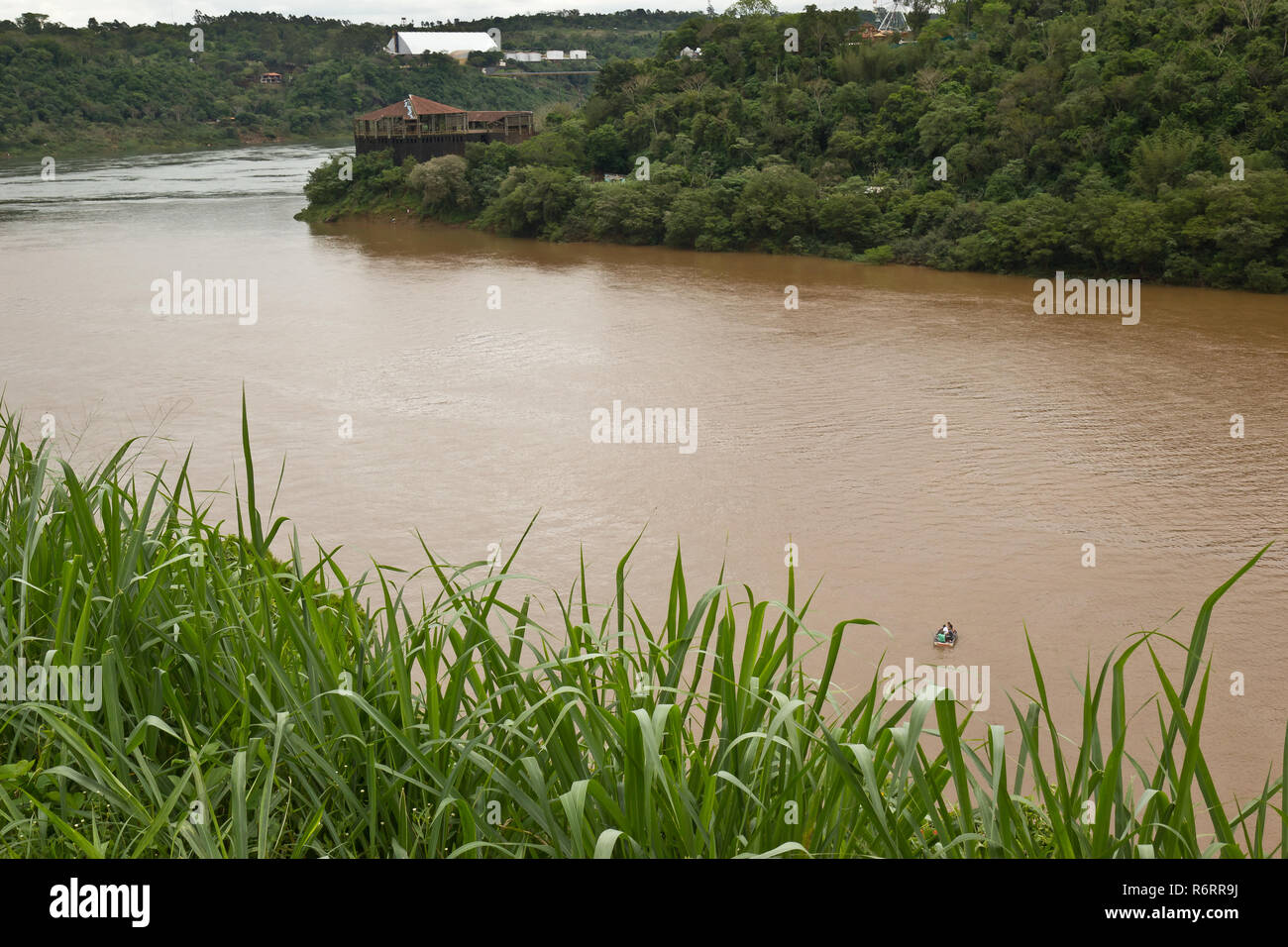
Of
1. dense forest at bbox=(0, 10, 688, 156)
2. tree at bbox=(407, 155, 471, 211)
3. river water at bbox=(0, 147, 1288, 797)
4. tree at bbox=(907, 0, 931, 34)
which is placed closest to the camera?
river water at bbox=(0, 147, 1288, 797)

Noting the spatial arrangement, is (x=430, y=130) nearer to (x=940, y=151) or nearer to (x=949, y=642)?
(x=940, y=151)

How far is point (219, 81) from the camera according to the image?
4303 cm

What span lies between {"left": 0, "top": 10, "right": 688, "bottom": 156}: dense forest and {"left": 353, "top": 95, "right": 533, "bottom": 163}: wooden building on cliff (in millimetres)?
17008

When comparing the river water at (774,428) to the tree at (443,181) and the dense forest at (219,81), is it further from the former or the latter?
the dense forest at (219,81)

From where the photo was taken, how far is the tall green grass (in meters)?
1.42

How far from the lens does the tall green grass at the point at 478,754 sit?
1.42m

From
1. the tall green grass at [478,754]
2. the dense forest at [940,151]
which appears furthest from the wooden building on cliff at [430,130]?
the tall green grass at [478,754]

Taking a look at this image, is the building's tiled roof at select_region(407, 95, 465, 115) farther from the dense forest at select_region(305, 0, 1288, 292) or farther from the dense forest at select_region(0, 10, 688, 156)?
the dense forest at select_region(0, 10, 688, 156)

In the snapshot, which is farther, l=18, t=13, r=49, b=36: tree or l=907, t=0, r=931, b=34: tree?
l=18, t=13, r=49, b=36: tree

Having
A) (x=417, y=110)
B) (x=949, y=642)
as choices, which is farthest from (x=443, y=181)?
(x=949, y=642)

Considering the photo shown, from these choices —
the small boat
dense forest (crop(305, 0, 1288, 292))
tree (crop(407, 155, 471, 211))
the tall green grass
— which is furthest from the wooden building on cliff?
the tall green grass

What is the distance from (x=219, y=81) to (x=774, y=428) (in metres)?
38.9

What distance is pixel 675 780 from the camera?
1.52 metres

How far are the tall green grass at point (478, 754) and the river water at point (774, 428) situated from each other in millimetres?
1479
